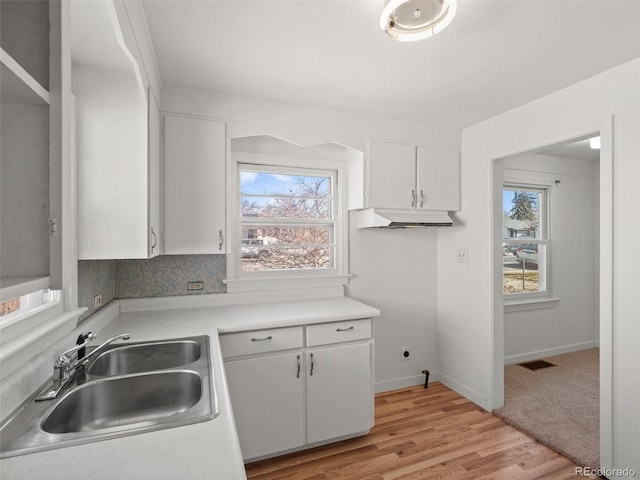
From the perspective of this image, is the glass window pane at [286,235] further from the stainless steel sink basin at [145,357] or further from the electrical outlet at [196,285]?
the stainless steel sink basin at [145,357]

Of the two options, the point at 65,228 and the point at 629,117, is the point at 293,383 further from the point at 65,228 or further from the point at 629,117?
the point at 629,117

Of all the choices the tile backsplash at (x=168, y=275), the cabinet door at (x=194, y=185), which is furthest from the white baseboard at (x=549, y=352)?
the cabinet door at (x=194, y=185)

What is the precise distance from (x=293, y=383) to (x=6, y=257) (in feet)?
5.84

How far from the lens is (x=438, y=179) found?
287cm

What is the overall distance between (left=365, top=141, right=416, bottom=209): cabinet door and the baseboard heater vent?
7.61 feet

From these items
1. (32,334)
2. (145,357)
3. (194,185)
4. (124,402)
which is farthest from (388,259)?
(32,334)

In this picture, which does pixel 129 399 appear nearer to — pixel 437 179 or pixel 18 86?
pixel 18 86

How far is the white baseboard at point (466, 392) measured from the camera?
2.66 m

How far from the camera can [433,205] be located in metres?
2.84

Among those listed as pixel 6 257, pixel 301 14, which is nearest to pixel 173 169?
pixel 301 14

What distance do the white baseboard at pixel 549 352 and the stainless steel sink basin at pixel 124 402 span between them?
135 inches

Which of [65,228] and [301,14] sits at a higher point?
[301,14]

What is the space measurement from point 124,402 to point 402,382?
2.45 m

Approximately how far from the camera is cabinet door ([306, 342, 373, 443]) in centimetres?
213
